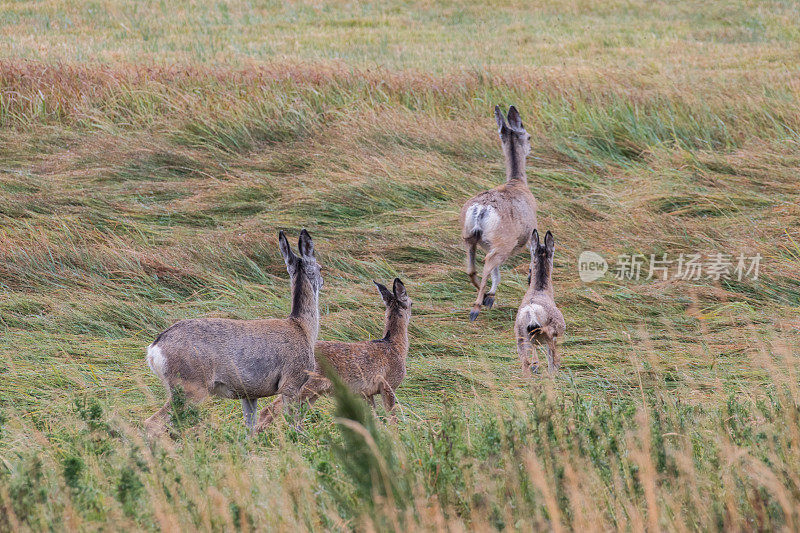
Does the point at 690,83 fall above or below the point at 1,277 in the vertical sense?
above

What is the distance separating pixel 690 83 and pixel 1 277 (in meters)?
8.56

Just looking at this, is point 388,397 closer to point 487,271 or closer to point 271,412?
point 271,412

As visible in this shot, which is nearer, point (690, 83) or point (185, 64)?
point (690, 83)

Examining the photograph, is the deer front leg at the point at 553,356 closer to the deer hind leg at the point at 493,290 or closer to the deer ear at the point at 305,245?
the deer hind leg at the point at 493,290

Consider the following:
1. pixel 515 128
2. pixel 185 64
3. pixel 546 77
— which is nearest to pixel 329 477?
pixel 515 128

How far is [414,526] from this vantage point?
9.23 ft

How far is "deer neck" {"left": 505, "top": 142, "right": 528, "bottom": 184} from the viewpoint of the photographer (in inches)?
321

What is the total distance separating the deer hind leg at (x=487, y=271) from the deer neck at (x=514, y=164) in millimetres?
971

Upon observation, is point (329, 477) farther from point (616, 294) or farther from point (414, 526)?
point (616, 294)

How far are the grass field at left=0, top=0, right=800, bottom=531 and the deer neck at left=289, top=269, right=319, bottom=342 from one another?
0.53 metres

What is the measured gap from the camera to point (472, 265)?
7.42 m

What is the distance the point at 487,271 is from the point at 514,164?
1439 millimetres

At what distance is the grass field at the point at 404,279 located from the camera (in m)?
3.20

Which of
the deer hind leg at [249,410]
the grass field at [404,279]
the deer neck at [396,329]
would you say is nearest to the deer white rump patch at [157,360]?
the grass field at [404,279]
